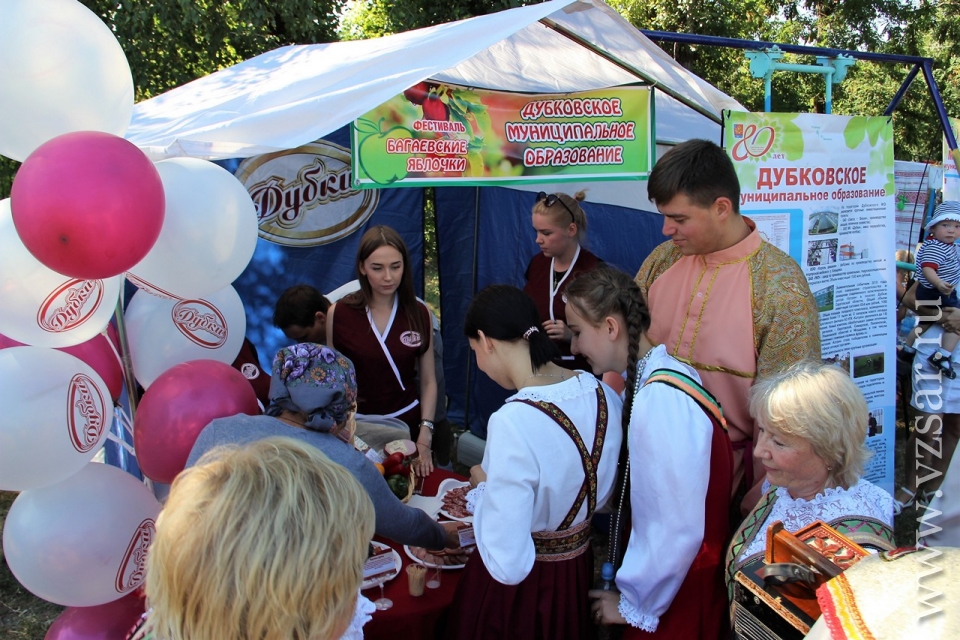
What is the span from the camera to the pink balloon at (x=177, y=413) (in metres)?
2.07

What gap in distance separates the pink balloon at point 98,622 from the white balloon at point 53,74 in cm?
152

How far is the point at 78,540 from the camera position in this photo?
6.71ft

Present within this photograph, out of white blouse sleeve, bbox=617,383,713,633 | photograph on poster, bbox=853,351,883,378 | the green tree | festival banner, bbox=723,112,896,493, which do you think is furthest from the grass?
the green tree

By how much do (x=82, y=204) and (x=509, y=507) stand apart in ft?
4.27

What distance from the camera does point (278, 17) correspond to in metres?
7.30

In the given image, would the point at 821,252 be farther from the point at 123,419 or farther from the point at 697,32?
the point at 697,32

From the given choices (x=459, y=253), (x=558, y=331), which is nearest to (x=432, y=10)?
(x=459, y=253)

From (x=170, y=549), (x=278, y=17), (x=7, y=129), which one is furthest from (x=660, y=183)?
(x=278, y=17)

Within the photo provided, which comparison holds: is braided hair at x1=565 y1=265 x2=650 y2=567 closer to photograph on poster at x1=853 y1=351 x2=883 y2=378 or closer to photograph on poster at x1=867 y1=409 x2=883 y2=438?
photograph on poster at x1=853 y1=351 x2=883 y2=378

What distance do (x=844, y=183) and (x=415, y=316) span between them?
2088 millimetres

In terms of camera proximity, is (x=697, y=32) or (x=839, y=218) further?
(x=697, y=32)

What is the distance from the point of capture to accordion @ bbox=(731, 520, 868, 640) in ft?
3.64

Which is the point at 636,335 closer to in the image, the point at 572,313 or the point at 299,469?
the point at 572,313

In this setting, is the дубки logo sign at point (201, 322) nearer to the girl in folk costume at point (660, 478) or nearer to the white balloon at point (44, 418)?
the white balloon at point (44, 418)
